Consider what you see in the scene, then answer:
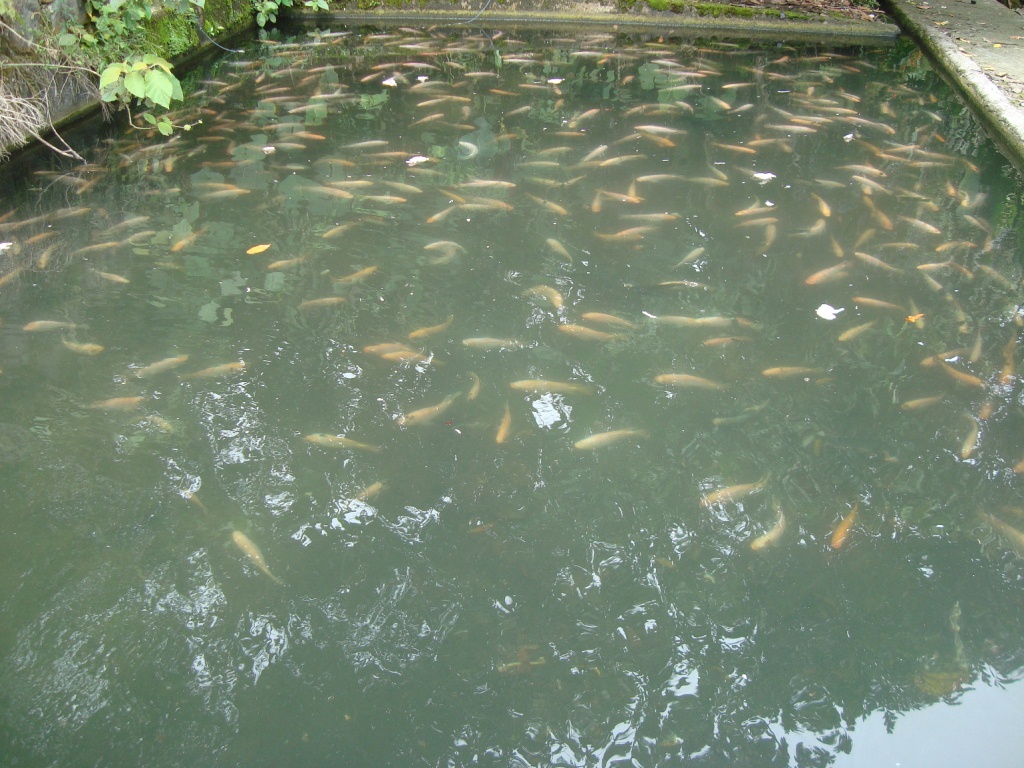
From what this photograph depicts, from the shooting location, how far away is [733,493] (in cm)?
332

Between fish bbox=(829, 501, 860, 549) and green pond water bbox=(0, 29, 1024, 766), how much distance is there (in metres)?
0.01

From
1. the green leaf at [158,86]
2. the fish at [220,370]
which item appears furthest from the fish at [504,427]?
the green leaf at [158,86]

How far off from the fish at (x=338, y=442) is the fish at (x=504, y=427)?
1.79 ft

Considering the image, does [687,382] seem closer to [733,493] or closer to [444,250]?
[733,493]

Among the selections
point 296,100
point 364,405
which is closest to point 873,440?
point 364,405

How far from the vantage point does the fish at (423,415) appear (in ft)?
11.9

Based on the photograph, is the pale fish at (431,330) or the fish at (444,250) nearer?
the pale fish at (431,330)

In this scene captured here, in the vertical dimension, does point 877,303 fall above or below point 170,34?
below

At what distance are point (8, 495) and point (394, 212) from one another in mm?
3016

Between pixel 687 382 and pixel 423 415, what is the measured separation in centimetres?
133

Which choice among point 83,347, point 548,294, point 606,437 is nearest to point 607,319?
point 548,294

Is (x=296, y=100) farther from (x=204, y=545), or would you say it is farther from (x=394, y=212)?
(x=204, y=545)

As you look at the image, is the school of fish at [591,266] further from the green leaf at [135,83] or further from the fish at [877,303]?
the green leaf at [135,83]

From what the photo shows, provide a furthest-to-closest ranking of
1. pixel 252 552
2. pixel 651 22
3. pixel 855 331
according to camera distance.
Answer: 1. pixel 651 22
2. pixel 855 331
3. pixel 252 552
